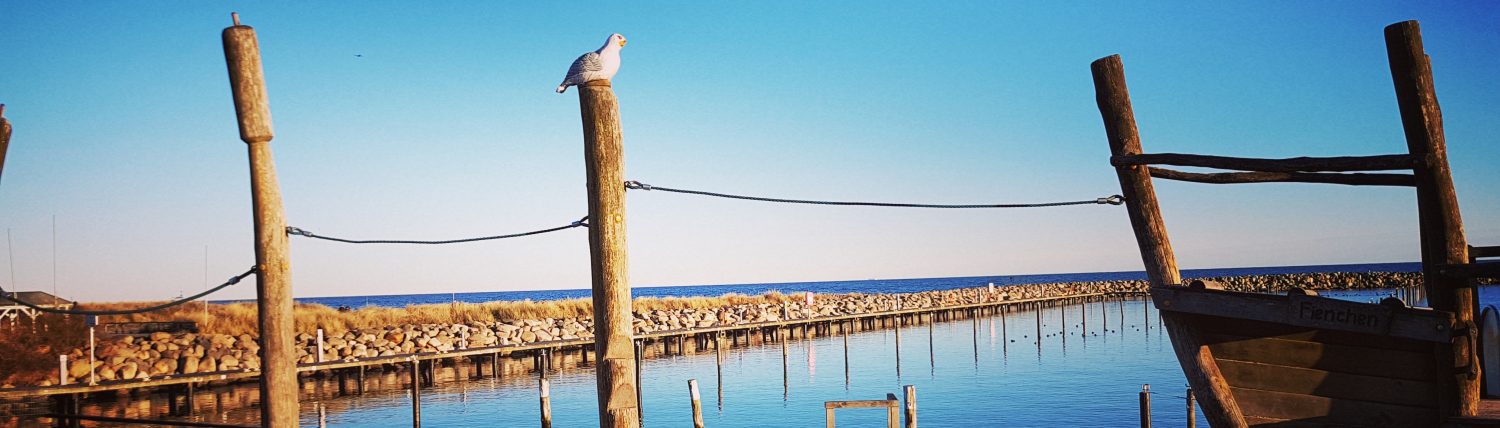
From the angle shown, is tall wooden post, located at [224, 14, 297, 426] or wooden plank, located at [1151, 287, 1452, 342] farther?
tall wooden post, located at [224, 14, 297, 426]

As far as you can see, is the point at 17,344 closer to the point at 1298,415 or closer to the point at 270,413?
the point at 270,413

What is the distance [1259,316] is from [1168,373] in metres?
26.8

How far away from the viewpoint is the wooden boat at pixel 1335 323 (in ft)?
18.6

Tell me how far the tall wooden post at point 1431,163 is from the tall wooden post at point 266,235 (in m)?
6.54

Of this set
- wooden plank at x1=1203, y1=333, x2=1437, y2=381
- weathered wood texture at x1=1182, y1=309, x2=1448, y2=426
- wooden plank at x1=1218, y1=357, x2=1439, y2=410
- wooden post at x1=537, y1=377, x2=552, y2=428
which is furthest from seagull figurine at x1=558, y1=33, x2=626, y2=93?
wooden post at x1=537, y1=377, x2=552, y2=428

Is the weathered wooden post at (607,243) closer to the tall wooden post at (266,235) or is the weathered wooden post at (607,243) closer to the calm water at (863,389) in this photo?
the tall wooden post at (266,235)

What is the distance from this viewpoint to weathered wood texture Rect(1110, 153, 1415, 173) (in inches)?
229

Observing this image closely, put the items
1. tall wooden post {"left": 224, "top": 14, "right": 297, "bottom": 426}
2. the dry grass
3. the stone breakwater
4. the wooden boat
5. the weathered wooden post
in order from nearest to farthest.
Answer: the weathered wooden post → the wooden boat → tall wooden post {"left": 224, "top": 14, "right": 297, "bottom": 426} → the stone breakwater → the dry grass

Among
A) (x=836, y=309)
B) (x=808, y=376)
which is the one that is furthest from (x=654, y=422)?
(x=836, y=309)

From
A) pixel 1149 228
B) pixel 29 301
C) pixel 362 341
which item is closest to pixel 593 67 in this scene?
pixel 1149 228

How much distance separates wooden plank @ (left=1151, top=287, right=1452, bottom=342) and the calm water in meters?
15.9

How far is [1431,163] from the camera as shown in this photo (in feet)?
18.9

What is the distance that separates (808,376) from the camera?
101 feet

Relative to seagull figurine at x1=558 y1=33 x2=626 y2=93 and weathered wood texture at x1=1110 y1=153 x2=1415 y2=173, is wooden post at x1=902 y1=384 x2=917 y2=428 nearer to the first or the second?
weathered wood texture at x1=1110 y1=153 x2=1415 y2=173
